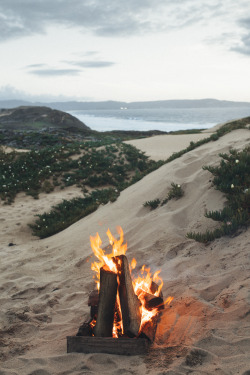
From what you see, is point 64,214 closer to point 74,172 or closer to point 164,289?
point 74,172

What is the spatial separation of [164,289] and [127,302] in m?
1.11

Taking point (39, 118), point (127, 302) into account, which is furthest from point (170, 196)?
point (39, 118)

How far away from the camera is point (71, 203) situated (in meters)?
11.4

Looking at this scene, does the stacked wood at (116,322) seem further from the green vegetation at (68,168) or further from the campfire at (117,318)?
the green vegetation at (68,168)

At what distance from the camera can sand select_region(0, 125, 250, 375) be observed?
3043mm

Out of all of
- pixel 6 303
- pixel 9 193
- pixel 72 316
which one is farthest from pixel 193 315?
pixel 9 193

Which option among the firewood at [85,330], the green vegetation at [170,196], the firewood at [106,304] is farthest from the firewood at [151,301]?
the green vegetation at [170,196]

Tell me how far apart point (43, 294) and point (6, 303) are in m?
0.55

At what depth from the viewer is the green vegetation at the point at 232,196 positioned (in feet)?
16.1

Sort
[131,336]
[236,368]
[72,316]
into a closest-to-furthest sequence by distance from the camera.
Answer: [236,368] < [131,336] < [72,316]

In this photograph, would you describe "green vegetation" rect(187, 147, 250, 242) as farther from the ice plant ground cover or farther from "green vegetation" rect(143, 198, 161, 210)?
the ice plant ground cover

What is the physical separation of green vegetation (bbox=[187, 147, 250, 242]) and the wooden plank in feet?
7.25

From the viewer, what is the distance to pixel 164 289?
433cm

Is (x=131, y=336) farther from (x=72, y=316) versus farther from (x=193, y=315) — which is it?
(x=72, y=316)
